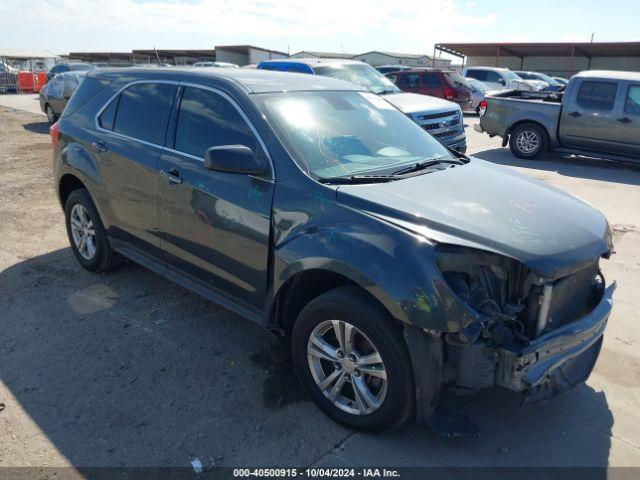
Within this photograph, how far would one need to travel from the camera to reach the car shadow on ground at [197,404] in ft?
9.54

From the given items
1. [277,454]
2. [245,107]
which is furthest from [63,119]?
[277,454]

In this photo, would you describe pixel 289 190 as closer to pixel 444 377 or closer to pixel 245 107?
pixel 245 107

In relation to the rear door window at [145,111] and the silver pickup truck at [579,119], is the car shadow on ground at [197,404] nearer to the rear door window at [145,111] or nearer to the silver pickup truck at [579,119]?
the rear door window at [145,111]

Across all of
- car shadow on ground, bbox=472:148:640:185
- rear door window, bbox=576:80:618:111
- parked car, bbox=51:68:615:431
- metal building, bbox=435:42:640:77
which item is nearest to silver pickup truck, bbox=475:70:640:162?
rear door window, bbox=576:80:618:111

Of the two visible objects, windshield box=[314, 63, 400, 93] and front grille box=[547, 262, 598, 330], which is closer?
front grille box=[547, 262, 598, 330]

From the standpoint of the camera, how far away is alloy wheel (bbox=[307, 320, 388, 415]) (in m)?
2.89

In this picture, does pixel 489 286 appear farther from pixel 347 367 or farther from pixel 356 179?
pixel 356 179

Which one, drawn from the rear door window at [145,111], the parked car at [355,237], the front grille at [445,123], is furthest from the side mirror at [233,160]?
the front grille at [445,123]

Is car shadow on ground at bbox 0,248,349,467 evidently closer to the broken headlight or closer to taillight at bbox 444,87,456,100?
the broken headlight

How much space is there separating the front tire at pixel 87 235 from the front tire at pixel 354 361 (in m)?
2.57

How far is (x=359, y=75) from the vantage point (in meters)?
11.3

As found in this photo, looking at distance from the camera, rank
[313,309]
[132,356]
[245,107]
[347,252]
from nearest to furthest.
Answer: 1. [347,252]
2. [313,309]
3. [245,107]
4. [132,356]

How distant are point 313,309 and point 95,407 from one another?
1483 millimetres

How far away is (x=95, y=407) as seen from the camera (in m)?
3.25
